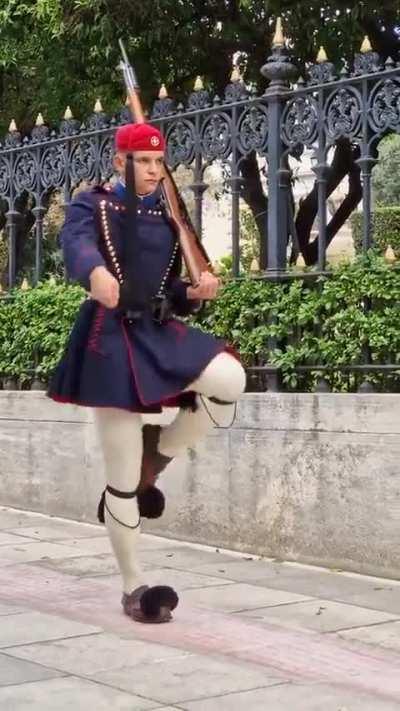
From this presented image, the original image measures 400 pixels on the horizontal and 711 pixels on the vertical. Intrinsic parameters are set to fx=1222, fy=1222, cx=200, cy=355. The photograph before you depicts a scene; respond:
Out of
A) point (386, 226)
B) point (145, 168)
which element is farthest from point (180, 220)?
point (386, 226)

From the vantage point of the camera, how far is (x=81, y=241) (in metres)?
5.16

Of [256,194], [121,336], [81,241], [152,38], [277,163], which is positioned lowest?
[121,336]

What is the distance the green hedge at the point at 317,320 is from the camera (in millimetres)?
6656

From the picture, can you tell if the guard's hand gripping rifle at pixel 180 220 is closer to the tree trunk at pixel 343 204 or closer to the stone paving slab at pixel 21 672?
the stone paving slab at pixel 21 672

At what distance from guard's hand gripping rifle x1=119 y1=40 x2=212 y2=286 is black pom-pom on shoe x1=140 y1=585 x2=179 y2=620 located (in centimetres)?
137

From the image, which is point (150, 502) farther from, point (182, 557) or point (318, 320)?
point (318, 320)

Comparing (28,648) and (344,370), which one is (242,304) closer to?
(344,370)

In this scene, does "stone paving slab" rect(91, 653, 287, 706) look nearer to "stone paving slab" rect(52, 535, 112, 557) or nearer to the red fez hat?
the red fez hat

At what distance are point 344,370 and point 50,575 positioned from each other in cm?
199

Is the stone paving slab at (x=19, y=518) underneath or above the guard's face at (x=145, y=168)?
underneath

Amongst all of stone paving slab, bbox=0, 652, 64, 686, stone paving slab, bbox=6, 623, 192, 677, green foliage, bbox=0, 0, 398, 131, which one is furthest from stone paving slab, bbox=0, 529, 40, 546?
green foliage, bbox=0, 0, 398, 131

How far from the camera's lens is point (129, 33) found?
11227 millimetres

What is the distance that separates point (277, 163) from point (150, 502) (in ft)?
8.51

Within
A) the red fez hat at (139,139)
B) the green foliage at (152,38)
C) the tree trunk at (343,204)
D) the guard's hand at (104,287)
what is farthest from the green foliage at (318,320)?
the green foliage at (152,38)
